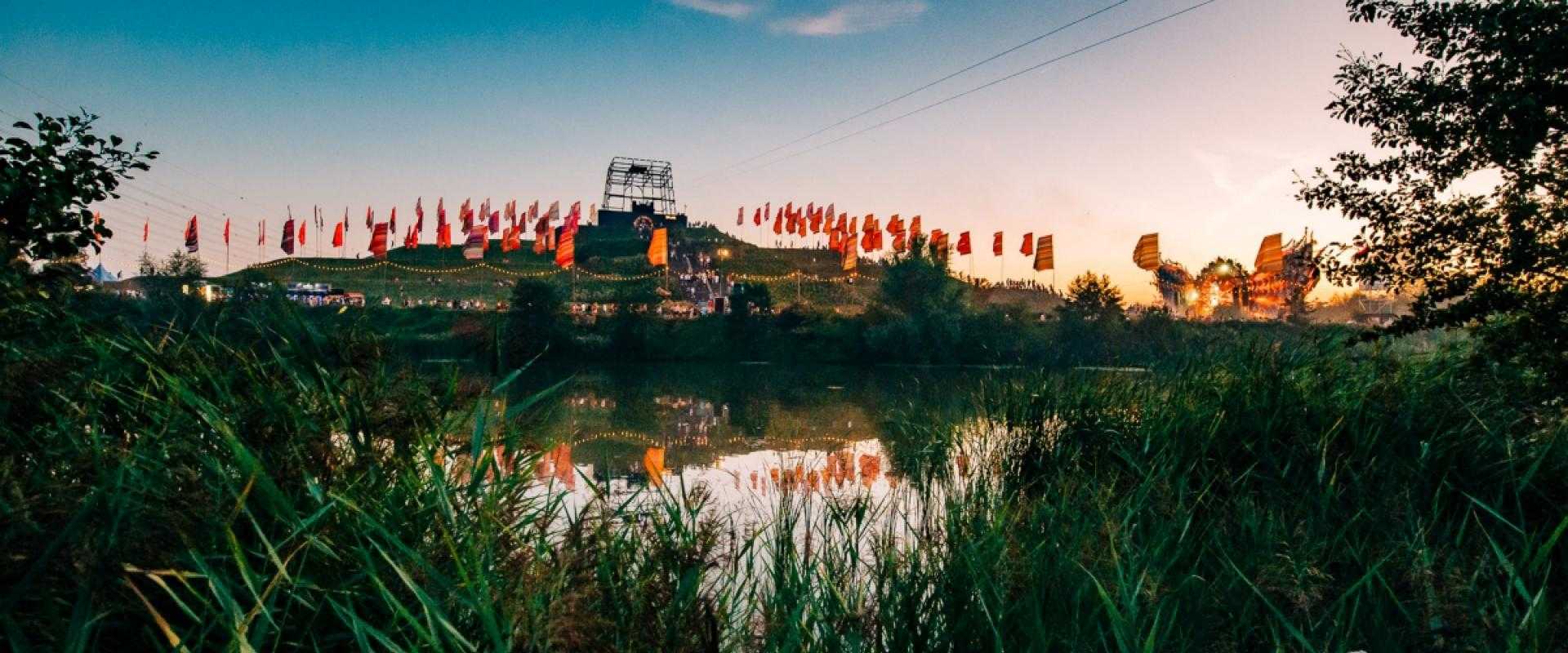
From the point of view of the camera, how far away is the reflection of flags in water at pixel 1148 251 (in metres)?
59.7

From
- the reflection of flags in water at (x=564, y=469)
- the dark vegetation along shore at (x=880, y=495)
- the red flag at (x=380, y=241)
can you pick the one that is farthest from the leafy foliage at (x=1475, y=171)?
the red flag at (x=380, y=241)

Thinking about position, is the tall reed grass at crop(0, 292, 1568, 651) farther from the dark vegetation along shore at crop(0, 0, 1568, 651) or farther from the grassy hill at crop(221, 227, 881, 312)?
the grassy hill at crop(221, 227, 881, 312)

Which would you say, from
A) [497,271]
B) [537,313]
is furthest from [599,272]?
[537,313]

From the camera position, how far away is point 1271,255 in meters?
50.8

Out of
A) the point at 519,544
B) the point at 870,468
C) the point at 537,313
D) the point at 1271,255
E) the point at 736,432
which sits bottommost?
the point at 736,432

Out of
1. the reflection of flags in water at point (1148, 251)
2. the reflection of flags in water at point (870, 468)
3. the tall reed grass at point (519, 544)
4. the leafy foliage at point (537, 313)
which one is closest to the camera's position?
the tall reed grass at point (519, 544)

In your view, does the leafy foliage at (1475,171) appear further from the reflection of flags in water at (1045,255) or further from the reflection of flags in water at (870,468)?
the reflection of flags in water at (1045,255)

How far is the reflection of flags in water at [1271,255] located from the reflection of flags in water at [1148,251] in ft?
25.7

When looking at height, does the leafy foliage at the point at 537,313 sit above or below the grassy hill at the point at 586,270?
below

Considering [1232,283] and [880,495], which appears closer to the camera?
[880,495]

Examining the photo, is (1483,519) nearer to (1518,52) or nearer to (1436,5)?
(1518,52)

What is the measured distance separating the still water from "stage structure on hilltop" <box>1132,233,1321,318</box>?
977 inches

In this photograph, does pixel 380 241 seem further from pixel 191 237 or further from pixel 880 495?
pixel 880 495

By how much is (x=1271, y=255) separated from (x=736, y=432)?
147 ft
